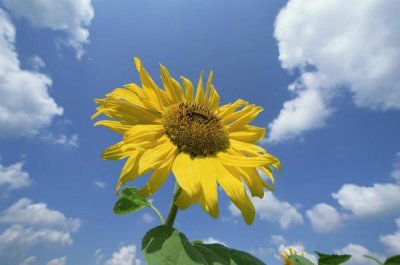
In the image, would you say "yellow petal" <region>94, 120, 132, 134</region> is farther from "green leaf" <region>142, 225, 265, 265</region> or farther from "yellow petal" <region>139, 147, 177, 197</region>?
"green leaf" <region>142, 225, 265, 265</region>

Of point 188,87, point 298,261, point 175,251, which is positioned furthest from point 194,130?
point 298,261

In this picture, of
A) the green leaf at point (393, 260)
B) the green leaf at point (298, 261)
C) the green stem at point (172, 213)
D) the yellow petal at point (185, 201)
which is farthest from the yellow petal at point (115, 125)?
the green leaf at point (393, 260)

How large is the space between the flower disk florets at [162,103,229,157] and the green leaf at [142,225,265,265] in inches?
48.0

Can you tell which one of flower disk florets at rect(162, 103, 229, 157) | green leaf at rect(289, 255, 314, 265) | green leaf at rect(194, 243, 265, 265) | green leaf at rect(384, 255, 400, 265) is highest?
flower disk florets at rect(162, 103, 229, 157)

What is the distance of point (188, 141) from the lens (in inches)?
153

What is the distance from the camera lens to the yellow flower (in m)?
3.15

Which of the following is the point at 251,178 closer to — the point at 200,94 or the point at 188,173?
the point at 188,173

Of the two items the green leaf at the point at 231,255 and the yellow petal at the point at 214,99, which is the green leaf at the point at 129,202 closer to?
the green leaf at the point at 231,255

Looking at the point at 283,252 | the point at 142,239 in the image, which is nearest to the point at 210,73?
the point at 142,239

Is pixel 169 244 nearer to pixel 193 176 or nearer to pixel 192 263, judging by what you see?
pixel 192 263

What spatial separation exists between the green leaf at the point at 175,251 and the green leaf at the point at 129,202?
80 centimetres

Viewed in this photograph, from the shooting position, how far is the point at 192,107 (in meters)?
4.44

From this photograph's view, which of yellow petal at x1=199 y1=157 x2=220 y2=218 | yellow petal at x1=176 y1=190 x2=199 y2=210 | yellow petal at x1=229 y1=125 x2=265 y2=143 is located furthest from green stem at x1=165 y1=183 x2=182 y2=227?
yellow petal at x1=229 y1=125 x2=265 y2=143

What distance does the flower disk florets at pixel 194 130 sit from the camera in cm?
388
